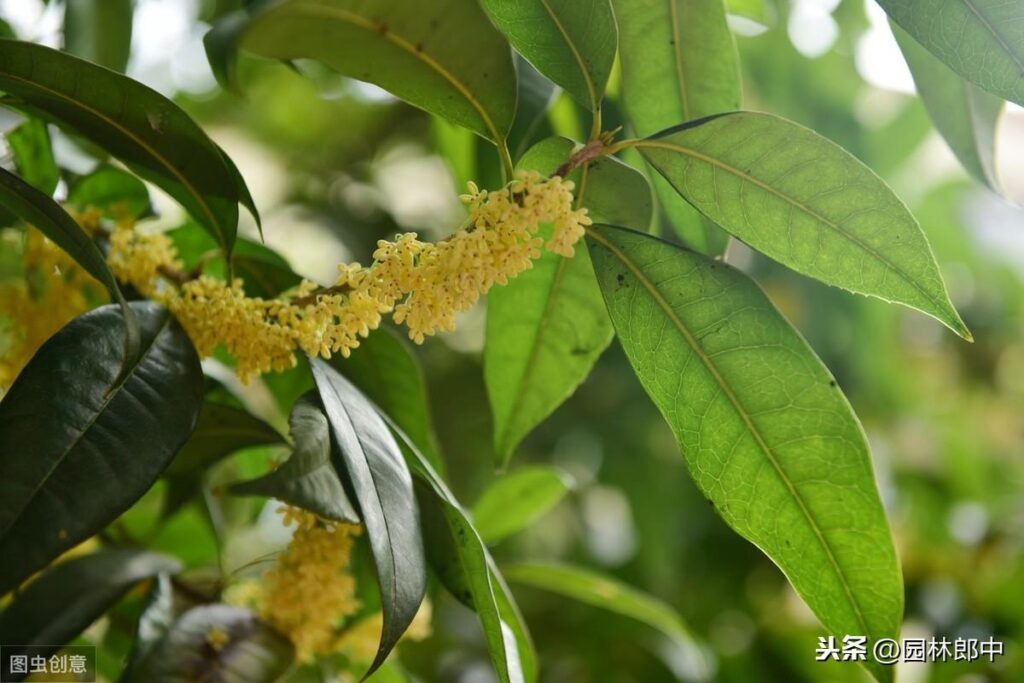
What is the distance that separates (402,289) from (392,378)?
195mm

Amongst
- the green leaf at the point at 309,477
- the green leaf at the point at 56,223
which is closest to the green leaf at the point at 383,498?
the green leaf at the point at 309,477

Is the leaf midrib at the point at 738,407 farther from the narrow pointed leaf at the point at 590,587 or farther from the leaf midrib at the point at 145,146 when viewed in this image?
the narrow pointed leaf at the point at 590,587

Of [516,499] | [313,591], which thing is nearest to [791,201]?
[313,591]

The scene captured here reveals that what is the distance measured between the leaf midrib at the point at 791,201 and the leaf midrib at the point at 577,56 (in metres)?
0.04

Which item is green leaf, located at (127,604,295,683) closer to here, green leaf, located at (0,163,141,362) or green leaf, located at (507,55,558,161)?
green leaf, located at (0,163,141,362)

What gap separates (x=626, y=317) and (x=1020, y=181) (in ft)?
6.74

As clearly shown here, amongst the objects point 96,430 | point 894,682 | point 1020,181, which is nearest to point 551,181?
point 96,430

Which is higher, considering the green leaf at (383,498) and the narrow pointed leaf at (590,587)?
the narrow pointed leaf at (590,587)

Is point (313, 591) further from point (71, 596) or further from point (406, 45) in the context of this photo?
point (406, 45)

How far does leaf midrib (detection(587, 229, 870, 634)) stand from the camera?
1.90ft

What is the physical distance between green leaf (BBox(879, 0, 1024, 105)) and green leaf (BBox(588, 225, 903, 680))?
0.17m

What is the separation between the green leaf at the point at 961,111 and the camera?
2.26 ft

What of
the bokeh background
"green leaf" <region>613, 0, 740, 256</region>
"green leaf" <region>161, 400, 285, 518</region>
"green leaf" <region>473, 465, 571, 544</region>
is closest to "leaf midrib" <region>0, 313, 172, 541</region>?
"green leaf" <region>161, 400, 285, 518</region>

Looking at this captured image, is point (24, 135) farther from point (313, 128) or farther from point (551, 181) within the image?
point (313, 128)
